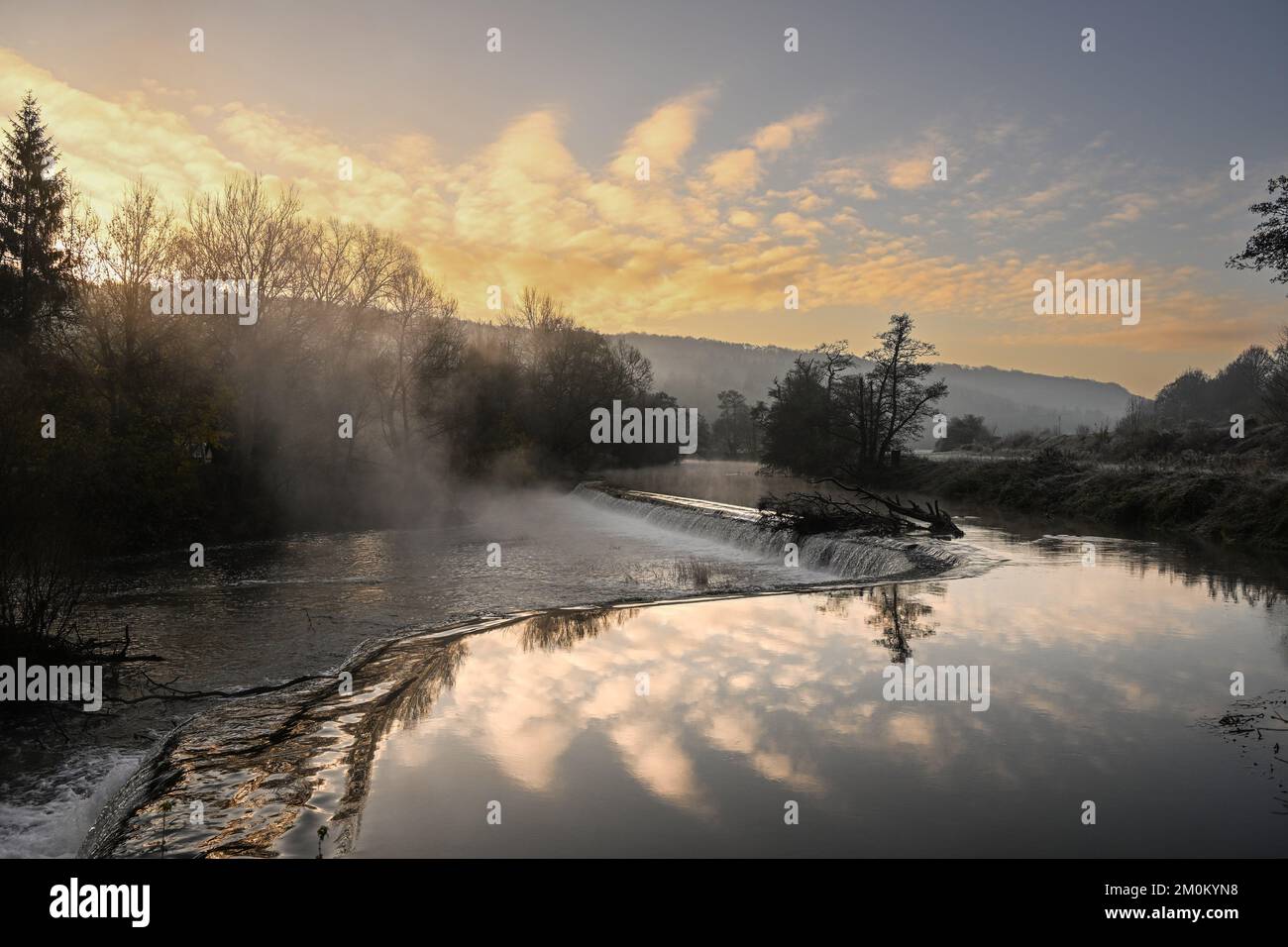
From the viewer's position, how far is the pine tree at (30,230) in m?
29.0

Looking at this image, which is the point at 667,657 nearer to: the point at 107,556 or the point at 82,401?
the point at 107,556

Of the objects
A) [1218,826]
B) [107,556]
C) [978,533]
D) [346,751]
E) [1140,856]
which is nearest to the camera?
[1140,856]

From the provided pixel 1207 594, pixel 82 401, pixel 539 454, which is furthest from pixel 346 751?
pixel 539 454

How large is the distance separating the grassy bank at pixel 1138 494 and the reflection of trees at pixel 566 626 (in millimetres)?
18450

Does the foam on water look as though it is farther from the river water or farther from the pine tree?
the pine tree

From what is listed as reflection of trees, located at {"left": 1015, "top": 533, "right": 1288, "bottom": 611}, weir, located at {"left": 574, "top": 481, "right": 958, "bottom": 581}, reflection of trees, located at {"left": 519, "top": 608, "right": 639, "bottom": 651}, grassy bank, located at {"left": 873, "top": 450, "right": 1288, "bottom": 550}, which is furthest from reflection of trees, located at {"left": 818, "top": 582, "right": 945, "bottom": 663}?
grassy bank, located at {"left": 873, "top": 450, "right": 1288, "bottom": 550}

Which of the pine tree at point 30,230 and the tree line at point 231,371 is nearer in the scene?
the tree line at point 231,371

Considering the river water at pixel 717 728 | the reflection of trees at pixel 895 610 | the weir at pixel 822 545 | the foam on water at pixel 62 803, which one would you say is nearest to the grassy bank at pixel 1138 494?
the river water at pixel 717 728

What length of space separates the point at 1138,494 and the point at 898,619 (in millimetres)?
20280

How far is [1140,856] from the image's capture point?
201 inches

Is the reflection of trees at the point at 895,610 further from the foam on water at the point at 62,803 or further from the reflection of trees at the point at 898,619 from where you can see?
the foam on water at the point at 62,803

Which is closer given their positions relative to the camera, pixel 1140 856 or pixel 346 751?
pixel 1140 856

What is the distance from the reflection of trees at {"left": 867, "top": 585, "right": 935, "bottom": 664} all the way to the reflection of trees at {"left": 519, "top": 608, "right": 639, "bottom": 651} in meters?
4.28

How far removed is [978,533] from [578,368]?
131 feet
